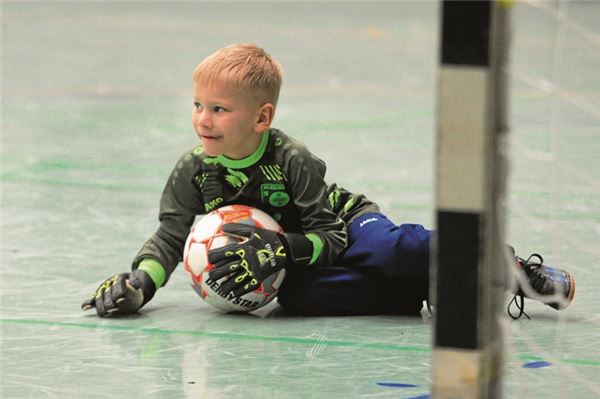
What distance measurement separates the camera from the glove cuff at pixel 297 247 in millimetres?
3938

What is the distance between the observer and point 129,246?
4914mm

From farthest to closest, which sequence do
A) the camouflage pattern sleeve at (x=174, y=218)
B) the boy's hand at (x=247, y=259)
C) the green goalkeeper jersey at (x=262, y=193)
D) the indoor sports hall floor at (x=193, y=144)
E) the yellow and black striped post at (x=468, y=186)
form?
the camouflage pattern sleeve at (x=174, y=218) → the green goalkeeper jersey at (x=262, y=193) → the boy's hand at (x=247, y=259) → the indoor sports hall floor at (x=193, y=144) → the yellow and black striped post at (x=468, y=186)

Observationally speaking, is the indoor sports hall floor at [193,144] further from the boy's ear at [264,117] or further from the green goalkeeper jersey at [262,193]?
the boy's ear at [264,117]

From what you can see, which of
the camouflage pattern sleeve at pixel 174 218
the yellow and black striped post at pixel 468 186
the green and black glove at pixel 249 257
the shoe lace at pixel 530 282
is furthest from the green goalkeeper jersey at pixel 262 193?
the yellow and black striped post at pixel 468 186

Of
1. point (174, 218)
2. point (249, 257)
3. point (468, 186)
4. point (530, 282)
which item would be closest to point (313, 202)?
point (249, 257)

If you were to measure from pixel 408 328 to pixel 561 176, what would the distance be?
9.11ft

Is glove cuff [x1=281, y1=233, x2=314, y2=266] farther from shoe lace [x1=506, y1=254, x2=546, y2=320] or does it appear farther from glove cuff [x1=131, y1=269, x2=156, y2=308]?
shoe lace [x1=506, y1=254, x2=546, y2=320]

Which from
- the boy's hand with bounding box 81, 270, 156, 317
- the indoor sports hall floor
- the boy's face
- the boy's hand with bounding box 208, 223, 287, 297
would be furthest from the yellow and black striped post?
the boy's hand with bounding box 81, 270, 156, 317

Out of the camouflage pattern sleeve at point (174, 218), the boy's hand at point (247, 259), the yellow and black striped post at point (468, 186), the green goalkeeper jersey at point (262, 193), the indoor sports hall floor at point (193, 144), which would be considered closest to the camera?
the yellow and black striped post at point (468, 186)

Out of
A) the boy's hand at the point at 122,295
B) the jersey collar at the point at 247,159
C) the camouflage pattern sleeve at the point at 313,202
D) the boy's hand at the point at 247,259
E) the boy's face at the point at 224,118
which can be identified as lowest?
the boy's hand at the point at 122,295

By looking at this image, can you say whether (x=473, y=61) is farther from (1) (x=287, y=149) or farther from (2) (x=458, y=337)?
(1) (x=287, y=149)

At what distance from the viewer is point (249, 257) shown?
3.88 meters

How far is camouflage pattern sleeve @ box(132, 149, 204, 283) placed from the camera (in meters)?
4.10

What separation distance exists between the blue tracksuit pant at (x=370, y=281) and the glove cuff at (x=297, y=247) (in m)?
0.10
